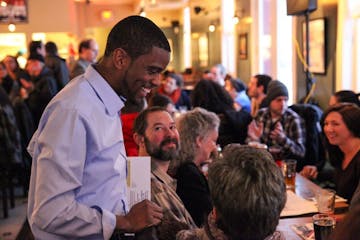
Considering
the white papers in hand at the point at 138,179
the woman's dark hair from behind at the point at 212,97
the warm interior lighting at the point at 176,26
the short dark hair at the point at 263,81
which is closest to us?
the white papers in hand at the point at 138,179

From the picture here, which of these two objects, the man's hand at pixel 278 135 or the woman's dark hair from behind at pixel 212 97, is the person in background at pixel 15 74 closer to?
the woman's dark hair from behind at pixel 212 97

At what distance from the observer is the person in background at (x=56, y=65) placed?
5.61 metres

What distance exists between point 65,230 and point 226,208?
445 mm

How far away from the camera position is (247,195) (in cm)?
120

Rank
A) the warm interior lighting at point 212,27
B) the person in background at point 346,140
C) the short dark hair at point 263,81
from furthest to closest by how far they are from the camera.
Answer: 1. the warm interior lighting at point 212,27
2. the short dark hair at point 263,81
3. the person in background at point 346,140

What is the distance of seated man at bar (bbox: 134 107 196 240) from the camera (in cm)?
183

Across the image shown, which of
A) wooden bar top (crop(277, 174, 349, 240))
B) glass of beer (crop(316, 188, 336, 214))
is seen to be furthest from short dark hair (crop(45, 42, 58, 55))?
glass of beer (crop(316, 188, 336, 214))

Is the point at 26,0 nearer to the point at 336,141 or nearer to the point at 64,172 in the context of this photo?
the point at 336,141

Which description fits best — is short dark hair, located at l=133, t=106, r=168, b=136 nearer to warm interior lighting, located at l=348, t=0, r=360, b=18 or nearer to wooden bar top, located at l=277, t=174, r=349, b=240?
wooden bar top, located at l=277, t=174, r=349, b=240

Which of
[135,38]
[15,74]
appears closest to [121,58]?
[135,38]

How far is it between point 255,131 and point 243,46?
4.50m

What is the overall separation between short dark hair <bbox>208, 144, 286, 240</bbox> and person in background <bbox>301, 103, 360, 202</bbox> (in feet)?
5.12

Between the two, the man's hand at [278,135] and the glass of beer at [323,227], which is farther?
the man's hand at [278,135]

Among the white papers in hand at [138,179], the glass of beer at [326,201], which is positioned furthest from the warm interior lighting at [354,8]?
the white papers in hand at [138,179]
